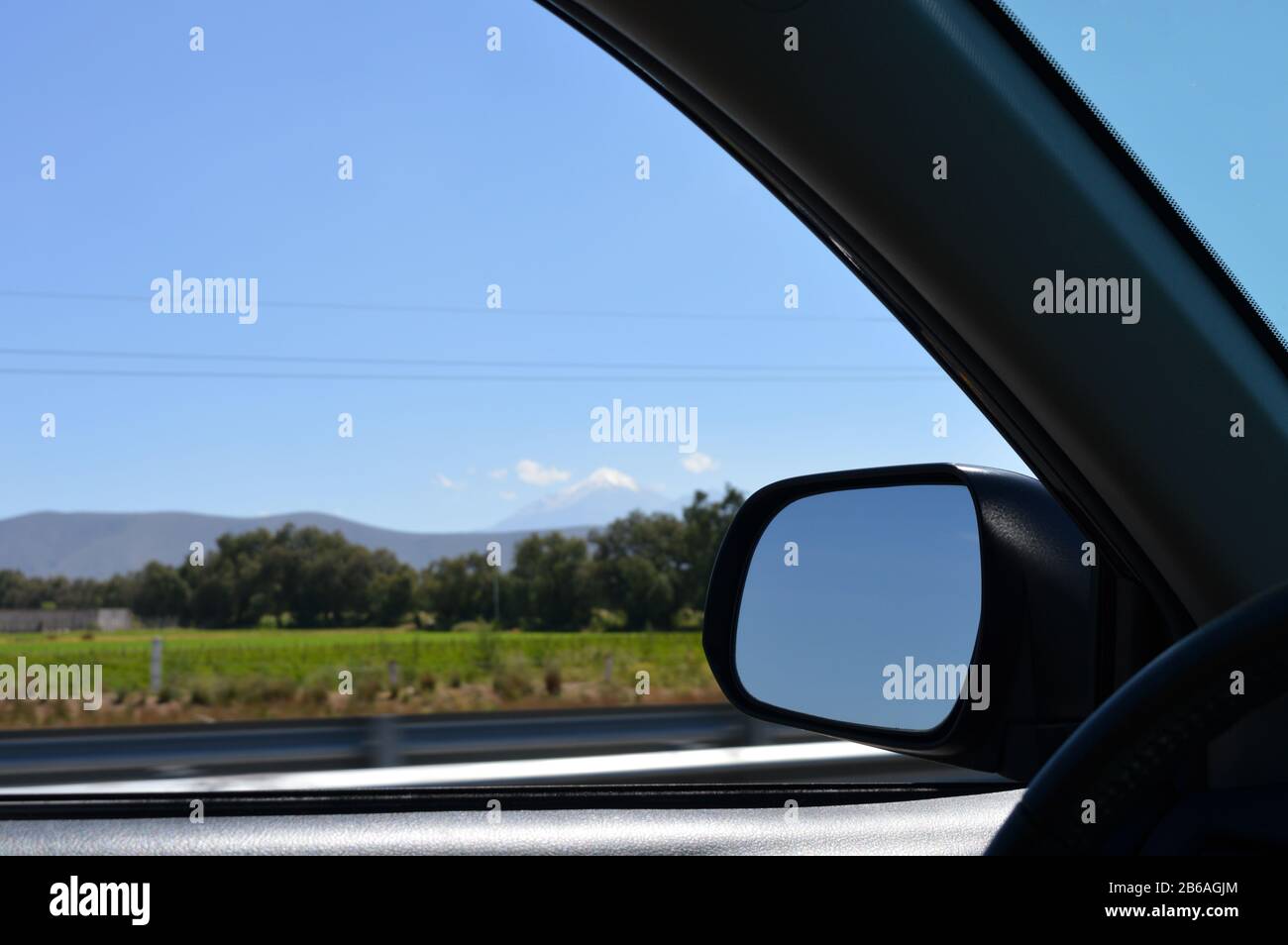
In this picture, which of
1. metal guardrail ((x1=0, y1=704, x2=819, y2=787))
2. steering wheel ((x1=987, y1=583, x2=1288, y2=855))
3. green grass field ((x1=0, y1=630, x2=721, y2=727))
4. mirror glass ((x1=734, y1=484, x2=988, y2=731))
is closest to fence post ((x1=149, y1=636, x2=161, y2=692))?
green grass field ((x1=0, y1=630, x2=721, y2=727))

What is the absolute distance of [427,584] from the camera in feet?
30.7

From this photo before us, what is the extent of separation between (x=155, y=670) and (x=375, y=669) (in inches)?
70.4

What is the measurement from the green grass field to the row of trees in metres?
0.29

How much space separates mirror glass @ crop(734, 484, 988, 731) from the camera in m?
1.83

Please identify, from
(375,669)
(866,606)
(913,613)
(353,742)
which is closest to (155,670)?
(375,669)

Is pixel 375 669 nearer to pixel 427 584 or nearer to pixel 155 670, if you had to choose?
pixel 427 584

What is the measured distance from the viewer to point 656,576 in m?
8.34

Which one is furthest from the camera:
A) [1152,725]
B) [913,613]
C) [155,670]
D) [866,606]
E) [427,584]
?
[427,584]

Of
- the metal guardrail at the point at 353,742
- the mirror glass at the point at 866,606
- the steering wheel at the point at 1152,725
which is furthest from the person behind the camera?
the metal guardrail at the point at 353,742

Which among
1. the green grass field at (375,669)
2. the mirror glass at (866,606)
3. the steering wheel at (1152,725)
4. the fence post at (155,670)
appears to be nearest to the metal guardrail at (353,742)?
the green grass field at (375,669)

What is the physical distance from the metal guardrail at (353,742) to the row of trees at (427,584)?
0.73m

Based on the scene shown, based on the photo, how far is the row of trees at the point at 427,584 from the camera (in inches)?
309

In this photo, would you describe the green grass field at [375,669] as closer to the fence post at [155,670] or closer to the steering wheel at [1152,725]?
the fence post at [155,670]
